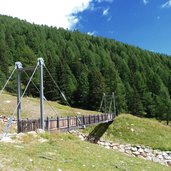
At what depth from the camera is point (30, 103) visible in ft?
194

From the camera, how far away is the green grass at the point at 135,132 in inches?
A: 1782

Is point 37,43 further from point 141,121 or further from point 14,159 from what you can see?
point 14,159

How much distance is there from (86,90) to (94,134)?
1872 inches

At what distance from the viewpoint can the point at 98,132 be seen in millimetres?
49344

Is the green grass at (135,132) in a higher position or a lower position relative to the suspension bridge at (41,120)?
lower

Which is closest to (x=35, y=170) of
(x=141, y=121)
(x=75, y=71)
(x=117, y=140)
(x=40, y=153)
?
(x=40, y=153)

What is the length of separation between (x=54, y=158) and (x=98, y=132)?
32.8 metres

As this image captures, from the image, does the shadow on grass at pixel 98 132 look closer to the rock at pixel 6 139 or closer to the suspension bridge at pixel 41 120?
the suspension bridge at pixel 41 120

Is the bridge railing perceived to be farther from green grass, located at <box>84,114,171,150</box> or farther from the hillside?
the hillside

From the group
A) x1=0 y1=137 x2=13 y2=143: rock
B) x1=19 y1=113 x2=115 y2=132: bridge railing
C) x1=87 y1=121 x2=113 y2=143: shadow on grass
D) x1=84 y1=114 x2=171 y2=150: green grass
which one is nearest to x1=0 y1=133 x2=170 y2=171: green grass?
x1=0 y1=137 x2=13 y2=143: rock

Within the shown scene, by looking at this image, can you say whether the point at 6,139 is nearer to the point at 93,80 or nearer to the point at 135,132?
the point at 135,132

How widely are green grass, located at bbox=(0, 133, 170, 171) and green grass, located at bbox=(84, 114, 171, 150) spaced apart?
24625 mm

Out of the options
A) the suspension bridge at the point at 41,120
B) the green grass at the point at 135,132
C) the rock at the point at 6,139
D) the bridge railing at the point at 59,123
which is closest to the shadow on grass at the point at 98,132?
the green grass at the point at 135,132

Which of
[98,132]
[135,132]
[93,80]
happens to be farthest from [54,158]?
[93,80]
